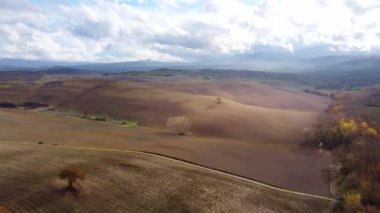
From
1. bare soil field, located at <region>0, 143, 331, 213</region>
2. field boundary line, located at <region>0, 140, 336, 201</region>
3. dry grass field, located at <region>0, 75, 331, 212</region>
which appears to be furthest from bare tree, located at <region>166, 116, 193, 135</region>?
bare soil field, located at <region>0, 143, 331, 213</region>

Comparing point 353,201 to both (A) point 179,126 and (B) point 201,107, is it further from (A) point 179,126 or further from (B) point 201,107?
(B) point 201,107

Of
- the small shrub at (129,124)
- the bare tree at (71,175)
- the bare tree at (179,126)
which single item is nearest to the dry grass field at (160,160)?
the small shrub at (129,124)

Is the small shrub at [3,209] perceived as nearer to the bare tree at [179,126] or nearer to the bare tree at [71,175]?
the bare tree at [71,175]

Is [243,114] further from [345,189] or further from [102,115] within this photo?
[345,189]

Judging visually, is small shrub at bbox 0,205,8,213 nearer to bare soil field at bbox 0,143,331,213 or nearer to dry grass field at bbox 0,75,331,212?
bare soil field at bbox 0,143,331,213

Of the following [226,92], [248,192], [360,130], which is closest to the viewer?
[248,192]

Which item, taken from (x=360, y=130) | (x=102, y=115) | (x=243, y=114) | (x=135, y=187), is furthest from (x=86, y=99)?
(x=135, y=187)

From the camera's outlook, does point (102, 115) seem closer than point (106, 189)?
No

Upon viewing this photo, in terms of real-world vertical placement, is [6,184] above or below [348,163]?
above
